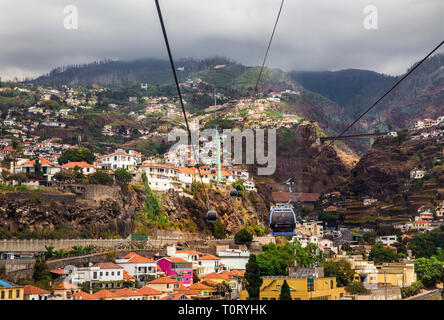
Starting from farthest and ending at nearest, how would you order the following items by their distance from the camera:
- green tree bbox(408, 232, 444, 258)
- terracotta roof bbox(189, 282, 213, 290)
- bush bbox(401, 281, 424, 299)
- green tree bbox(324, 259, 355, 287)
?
1. green tree bbox(408, 232, 444, 258)
2. bush bbox(401, 281, 424, 299)
3. green tree bbox(324, 259, 355, 287)
4. terracotta roof bbox(189, 282, 213, 290)

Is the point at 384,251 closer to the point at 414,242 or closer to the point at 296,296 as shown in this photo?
the point at 414,242

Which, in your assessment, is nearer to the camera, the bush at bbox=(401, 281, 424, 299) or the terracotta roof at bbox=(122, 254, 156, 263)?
the terracotta roof at bbox=(122, 254, 156, 263)

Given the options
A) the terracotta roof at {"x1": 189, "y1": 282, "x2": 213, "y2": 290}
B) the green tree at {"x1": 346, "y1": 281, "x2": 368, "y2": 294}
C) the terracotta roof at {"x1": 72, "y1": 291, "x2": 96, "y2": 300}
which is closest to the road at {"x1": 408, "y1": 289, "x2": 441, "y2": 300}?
the green tree at {"x1": 346, "y1": 281, "x2": 368, "y2": 294}

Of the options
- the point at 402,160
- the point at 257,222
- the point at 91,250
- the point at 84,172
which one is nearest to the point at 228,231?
the point at 257,222

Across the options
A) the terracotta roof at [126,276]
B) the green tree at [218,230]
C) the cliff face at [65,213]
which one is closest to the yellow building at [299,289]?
the terracotta roof at [126,276]

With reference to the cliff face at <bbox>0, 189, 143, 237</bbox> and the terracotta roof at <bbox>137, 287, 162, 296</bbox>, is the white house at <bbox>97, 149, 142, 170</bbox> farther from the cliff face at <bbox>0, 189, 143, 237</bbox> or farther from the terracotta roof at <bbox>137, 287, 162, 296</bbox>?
the terracotta roof at <bbox>137, 287, 162, 296</bbox>

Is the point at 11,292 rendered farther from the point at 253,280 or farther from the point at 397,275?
the point at 397,275
